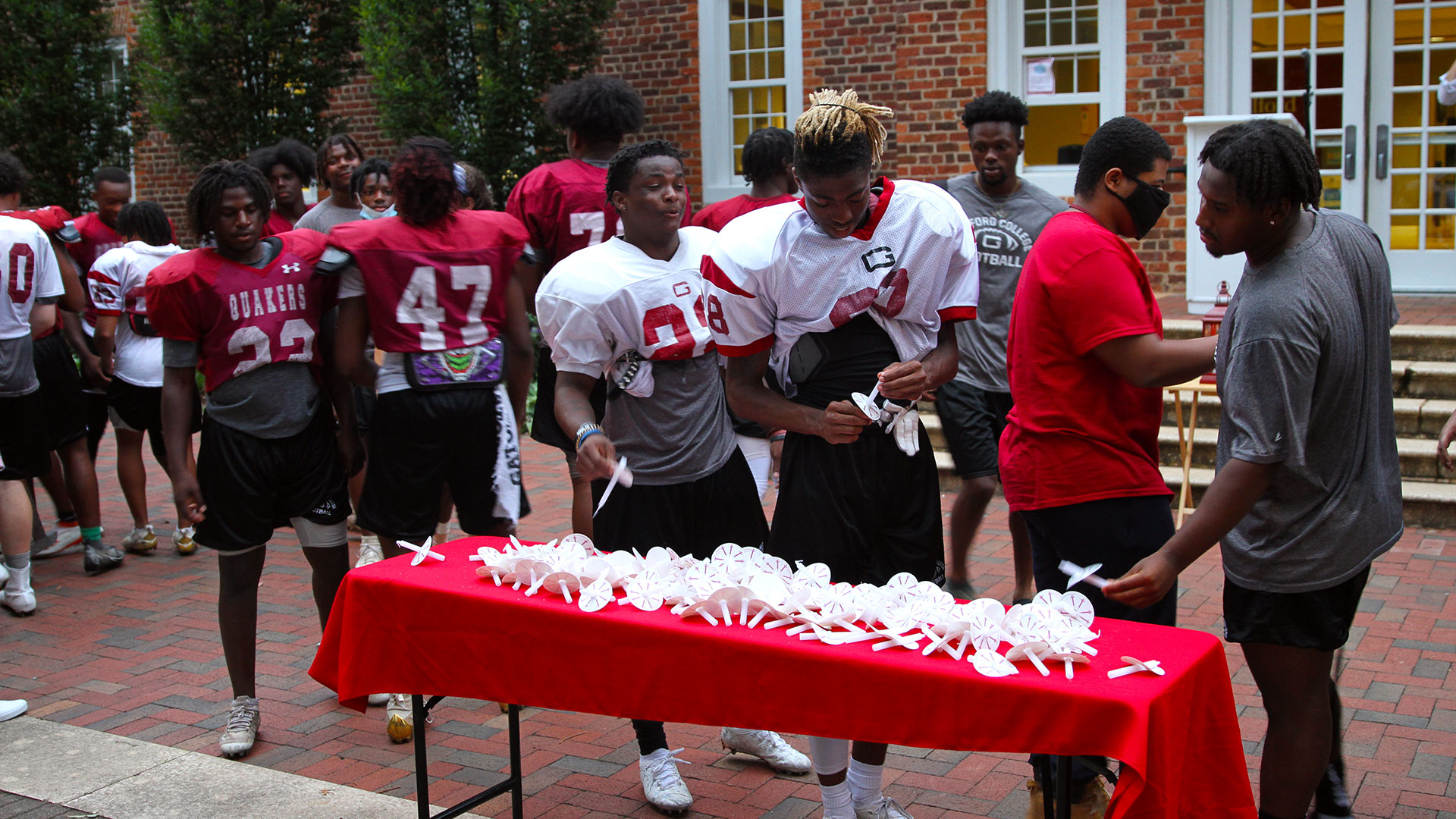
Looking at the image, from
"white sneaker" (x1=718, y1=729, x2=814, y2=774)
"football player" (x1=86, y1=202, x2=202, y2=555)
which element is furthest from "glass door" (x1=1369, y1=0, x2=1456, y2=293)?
"football player" (x1=86, y1=202, x2=202, y2=555)

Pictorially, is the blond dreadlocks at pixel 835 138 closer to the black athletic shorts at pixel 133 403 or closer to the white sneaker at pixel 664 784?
the white sneaker at pixel 664 784

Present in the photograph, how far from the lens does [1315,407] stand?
2.65m

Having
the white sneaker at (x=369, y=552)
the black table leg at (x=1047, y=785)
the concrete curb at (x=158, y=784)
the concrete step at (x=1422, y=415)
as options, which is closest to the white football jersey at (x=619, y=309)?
the concrete curb at (x=158, y=784)

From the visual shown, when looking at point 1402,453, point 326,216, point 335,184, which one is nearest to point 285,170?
point 335,184

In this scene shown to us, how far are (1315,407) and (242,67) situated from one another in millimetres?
12302

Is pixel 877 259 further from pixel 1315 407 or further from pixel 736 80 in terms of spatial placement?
pixel 736 80

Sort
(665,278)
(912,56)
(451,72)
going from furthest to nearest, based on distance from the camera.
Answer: (451,72) → (912,56) → (665,278)

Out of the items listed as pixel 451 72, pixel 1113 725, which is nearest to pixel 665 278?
pixel 1113 725

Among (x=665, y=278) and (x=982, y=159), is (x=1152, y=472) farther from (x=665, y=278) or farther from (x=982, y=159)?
(x=982, y=159)

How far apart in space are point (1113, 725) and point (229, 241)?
131 inches

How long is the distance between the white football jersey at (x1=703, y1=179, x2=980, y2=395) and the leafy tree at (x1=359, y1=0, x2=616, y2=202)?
8336 millimetres

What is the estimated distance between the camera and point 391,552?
14.7ft

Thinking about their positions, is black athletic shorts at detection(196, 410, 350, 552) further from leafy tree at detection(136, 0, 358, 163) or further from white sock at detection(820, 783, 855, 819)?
leafy tree at detection(136, 0, 358, 163)

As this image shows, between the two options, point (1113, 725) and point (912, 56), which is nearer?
point (1113, 725)
